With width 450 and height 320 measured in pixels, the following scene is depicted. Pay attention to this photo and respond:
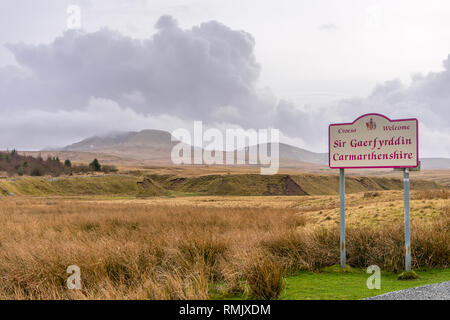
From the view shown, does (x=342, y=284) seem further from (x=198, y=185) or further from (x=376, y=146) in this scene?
(x=198, y=185)

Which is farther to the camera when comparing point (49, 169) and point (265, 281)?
point (49, 169)

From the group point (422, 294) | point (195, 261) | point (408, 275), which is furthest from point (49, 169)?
point (422, 294)

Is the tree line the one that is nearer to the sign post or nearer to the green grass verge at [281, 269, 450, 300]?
the sign post

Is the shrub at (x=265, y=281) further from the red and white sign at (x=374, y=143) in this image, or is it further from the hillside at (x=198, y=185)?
the hillside at (x=198, y=185)

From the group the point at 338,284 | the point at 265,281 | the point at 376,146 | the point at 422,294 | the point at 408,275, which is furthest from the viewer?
the point at 376,146

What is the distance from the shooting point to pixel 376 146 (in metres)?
9.11

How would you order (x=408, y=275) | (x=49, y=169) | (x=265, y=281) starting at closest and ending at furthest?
(x=265, y=281) < (x=408, y=275) < (x=49, y=169)

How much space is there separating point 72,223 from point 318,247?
12.0 meters

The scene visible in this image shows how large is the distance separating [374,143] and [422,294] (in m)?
3.62

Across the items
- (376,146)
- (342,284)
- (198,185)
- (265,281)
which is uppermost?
(376,146)

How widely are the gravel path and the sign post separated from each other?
1.42 metres

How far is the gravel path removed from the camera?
6.57 meters

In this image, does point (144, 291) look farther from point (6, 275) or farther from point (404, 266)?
point (404, 266)

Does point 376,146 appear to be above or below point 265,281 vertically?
above
